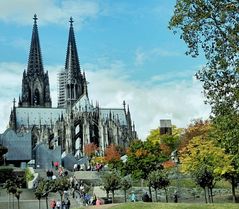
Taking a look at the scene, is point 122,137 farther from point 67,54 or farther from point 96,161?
point 67,54

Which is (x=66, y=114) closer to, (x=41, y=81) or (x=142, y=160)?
(x=41, y=81)

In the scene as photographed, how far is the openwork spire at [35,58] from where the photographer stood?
150 meters

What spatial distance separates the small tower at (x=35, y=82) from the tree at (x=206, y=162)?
105 m

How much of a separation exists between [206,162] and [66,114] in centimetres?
8397

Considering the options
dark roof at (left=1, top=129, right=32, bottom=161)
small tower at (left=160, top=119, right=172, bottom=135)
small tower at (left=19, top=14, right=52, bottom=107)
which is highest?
small tower at (left=19, top=14, right=52, bottom=107)

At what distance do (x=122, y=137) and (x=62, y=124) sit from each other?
51.1 ft

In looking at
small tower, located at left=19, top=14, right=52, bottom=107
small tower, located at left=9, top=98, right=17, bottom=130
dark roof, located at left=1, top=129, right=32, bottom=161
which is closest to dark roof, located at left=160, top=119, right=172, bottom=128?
dark roof, located at left=1, top=129, right=32, bottom=161

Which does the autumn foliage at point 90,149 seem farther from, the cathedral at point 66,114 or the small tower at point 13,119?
the small tower at point 13,119

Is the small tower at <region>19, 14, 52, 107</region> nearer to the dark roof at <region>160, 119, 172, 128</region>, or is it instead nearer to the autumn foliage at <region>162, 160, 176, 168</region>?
the dark roof at <region>160, 119, 172, 128</region>

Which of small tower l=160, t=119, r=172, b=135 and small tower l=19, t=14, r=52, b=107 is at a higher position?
small tower l=19, t=14, r=52, b=107

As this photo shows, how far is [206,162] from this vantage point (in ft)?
136

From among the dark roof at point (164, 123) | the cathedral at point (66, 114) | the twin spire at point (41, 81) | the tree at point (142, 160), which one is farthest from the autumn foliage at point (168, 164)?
the twin spire at point (41, 81)

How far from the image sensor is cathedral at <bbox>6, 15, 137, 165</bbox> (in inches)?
4599

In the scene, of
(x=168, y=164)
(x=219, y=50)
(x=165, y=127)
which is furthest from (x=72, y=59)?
(x=219, y=50)
